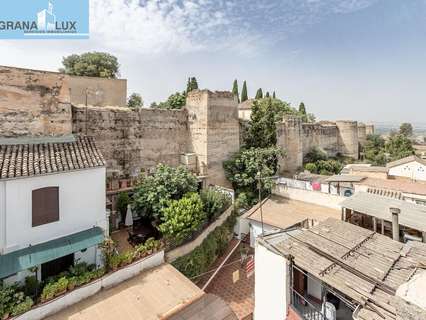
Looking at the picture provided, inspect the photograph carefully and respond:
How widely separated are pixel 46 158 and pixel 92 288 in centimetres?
523

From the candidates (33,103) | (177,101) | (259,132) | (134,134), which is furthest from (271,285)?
(177,101)

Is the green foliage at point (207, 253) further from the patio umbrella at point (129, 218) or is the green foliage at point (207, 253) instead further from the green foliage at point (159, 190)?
the patio umbrella at point (129, 218)

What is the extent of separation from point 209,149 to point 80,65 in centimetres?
2210

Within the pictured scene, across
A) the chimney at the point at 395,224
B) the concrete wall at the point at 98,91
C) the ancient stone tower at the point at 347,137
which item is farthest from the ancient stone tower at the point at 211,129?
the ancient stone tower at the point at 347,137

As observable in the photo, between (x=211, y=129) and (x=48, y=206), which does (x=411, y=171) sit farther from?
(x=48, y=206)

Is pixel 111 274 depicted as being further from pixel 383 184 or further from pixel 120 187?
pixel 383 184

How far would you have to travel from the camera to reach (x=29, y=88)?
1062 centimetres

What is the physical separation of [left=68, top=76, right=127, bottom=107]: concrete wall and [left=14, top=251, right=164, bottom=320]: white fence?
15.4 m

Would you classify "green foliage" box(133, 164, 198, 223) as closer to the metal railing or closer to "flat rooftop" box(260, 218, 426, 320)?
"flat rooftop" box(260, 218, 426, 320)

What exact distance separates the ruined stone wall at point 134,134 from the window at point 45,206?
5.58 m

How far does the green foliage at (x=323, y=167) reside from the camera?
2984 cm

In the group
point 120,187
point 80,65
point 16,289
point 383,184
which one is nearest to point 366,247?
point 16,289

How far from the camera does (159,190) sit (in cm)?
1274

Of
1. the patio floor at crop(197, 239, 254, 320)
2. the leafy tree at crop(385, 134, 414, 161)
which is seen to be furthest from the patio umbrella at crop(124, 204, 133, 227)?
the leafy tree at crop(385, 134, 414, 161)
